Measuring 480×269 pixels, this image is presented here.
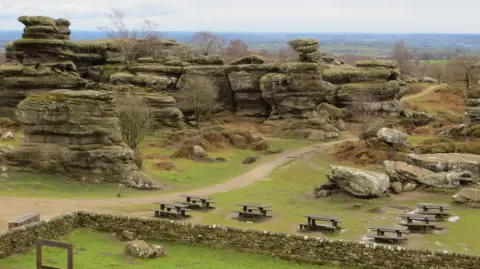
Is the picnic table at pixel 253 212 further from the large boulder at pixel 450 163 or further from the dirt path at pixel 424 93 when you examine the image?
the dirt path at pixel 424 93

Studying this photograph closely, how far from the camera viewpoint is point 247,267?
25578 mm

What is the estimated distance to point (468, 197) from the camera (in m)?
34.1

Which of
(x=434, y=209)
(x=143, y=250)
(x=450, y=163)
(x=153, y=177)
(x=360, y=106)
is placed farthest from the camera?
(x=360, y=106)

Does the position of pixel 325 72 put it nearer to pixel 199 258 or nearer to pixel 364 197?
pixel 364 197

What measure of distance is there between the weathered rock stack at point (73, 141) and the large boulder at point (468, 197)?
19.8 meters

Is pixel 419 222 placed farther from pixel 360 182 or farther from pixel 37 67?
pixel 37 67

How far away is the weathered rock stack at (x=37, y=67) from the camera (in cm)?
7038

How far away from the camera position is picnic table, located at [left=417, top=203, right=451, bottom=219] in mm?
31531

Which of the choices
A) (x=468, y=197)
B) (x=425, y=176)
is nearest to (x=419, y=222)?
(x=468, y=197)

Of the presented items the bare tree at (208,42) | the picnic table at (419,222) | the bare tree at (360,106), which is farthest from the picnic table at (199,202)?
the bare tree at (208,42)

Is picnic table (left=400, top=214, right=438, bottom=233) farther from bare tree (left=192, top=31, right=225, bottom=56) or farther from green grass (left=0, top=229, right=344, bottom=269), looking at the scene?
bare tree (left=192, top=31, right=225, bottom=56)

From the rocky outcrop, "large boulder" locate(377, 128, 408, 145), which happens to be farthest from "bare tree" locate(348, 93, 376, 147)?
the rocky outcrop

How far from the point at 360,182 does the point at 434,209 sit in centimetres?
484

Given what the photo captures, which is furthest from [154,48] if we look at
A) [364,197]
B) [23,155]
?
[364,197]
